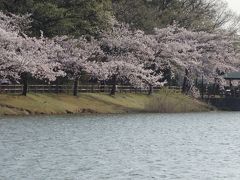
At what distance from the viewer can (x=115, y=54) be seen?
3428 inches

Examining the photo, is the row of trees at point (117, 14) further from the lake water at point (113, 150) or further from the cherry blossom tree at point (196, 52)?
the lake water at point (113, 150)

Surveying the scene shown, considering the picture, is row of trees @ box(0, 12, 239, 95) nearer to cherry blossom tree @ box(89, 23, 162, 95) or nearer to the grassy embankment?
cherry blossom tree @ box(89, 23, 162, 95)

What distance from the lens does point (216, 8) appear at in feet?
412

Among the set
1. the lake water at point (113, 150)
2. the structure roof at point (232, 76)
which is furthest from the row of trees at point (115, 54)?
the lake water at point (113, 150)

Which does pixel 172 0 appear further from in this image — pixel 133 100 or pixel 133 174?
pixel 133 174

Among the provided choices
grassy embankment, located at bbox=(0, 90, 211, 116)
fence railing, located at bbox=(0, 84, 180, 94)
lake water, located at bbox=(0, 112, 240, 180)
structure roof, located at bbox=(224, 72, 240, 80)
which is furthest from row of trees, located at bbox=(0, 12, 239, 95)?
lake water, located at bbox=(0, 112, 240, 180)

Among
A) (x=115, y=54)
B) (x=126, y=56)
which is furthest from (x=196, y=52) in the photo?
(x=115, y=54)

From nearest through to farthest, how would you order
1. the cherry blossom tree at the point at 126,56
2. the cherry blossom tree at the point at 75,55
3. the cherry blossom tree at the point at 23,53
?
the cherry blossom tree at the point at 23,53
the cherry blossom tree at the point at 75,55
the cherry blossom tree at the point at 126,56

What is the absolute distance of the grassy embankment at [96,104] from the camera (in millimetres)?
67150

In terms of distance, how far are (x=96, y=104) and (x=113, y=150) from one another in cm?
3872

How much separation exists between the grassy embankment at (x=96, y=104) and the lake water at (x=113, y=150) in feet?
27.0

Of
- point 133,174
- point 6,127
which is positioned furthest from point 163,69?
point 133,174

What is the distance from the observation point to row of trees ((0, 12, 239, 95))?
6981 centimetres

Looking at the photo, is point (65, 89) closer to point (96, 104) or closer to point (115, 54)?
point (96, 104)
